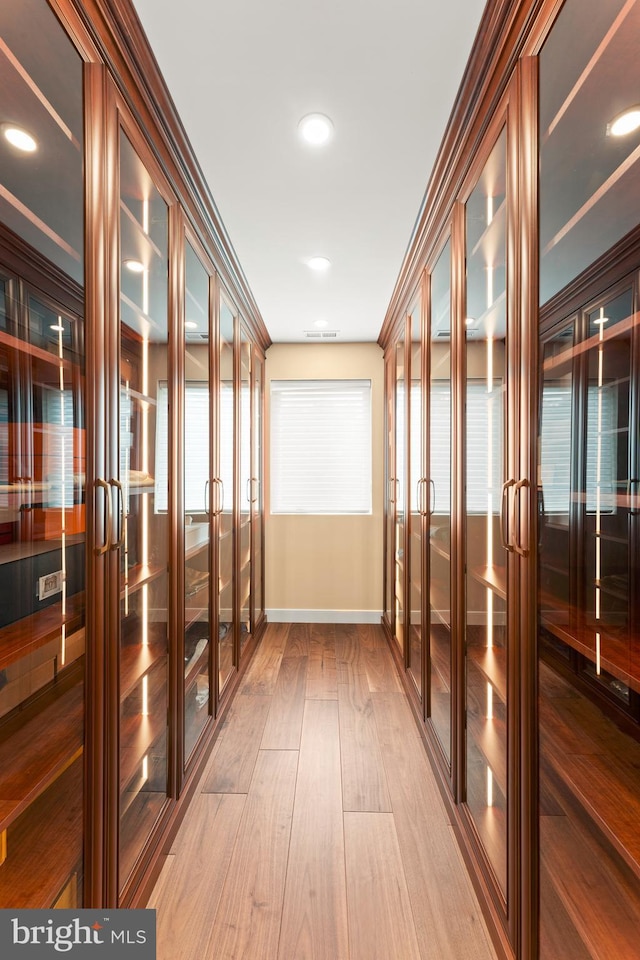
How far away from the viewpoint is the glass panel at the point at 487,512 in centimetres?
145

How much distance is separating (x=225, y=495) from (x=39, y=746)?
6.08 ft

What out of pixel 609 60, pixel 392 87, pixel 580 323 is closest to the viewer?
pixel 609 60

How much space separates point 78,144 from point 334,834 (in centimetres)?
229

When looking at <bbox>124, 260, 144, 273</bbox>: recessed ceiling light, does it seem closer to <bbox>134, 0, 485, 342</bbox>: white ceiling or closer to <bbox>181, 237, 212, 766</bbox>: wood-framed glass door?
<bbox>181, 237, 212, 766</bbox>: wood-framed glass door

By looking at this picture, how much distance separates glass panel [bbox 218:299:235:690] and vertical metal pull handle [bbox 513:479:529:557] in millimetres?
1649

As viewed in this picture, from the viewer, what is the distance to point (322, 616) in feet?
15.2

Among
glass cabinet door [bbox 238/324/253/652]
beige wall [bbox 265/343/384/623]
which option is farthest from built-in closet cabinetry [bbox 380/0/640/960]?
beige wall [bbox 265/343/384/623]

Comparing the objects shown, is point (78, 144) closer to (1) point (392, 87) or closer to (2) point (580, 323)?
(1) point (392, 87)

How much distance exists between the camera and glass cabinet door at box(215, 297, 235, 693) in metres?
2.63

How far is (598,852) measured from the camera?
953mm

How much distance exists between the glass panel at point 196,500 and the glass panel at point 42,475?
87cm

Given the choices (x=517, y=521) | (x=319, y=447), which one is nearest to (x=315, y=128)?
(x=517, y=521)

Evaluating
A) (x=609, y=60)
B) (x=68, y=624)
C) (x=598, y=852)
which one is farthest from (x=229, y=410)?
(x=598, y=852)

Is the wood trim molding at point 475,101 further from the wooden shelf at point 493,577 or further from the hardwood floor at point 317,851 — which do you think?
the hardwood floor at point 317,851
